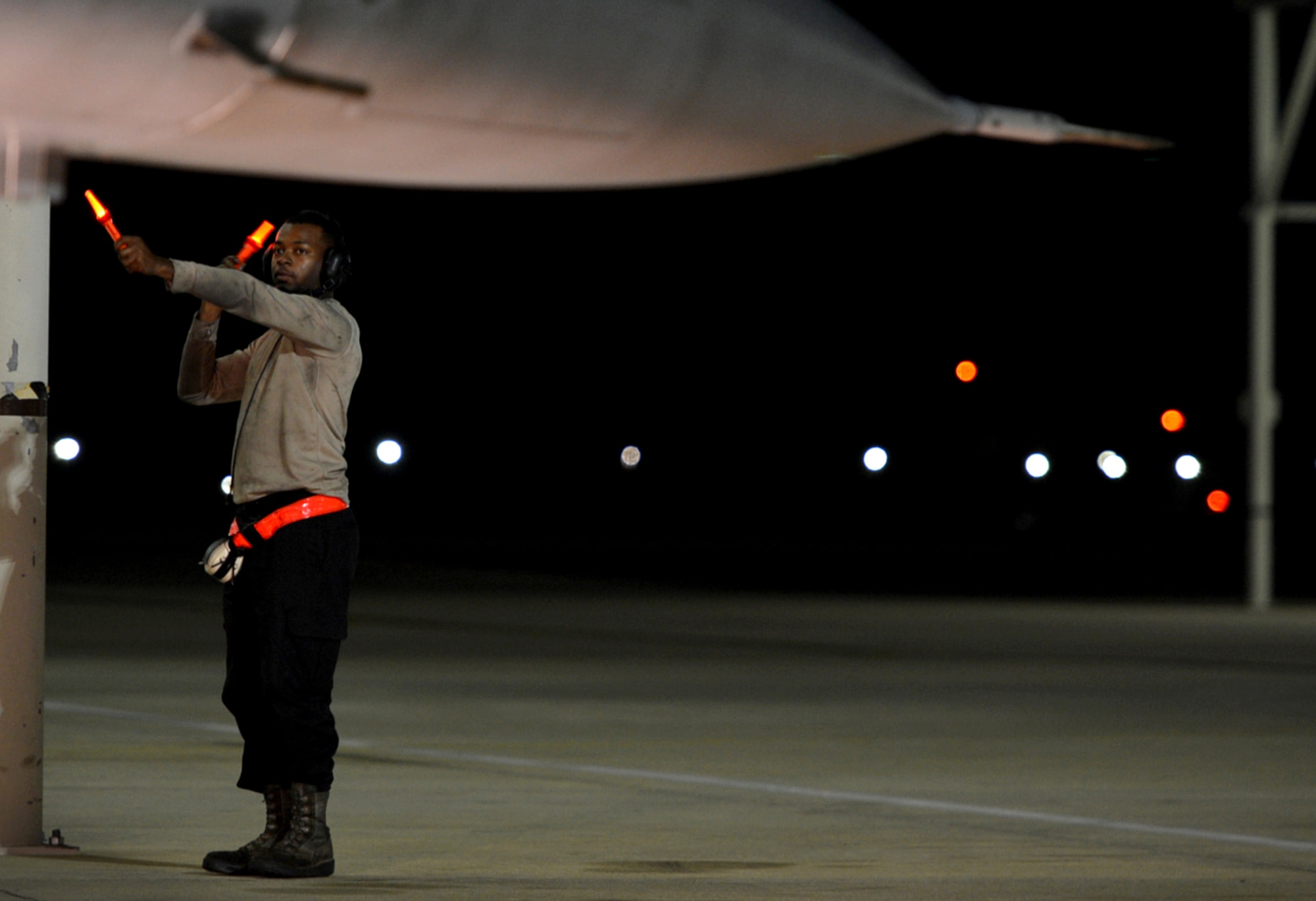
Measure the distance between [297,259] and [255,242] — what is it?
270mm

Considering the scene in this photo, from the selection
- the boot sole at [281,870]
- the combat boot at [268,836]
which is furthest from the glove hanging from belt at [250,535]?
the boot sole at [281,870]

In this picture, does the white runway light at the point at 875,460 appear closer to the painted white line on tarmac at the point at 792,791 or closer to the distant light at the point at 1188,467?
the distant light at the point at 1188,467

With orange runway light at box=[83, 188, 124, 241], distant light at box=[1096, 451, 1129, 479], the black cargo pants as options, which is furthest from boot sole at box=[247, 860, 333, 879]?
distant light at box=[1096, 451, 1129, 479]

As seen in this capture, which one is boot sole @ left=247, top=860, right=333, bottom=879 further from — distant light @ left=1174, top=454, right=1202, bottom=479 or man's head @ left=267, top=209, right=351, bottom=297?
distant light @ left=1174, top=454, right=1202, bottom=479

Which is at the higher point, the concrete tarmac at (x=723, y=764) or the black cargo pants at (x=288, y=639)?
the black cargo pants at (x=288, y=639)

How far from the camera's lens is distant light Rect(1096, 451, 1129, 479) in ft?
148

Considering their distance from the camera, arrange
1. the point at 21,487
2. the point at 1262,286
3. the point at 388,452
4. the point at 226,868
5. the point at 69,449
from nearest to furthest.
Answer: the point at 226,868
the point at 21,487
the point at 1262,286
the point at 388,452
the point at 69,449

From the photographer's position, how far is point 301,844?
25.7ft

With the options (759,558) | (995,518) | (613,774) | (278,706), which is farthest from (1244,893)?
(995,518)

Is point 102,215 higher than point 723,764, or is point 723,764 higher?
point 102,215

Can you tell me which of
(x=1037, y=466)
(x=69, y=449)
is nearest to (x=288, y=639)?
(x=1037, y=466)

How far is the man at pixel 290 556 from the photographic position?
7.68 m

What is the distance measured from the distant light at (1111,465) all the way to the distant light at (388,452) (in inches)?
452

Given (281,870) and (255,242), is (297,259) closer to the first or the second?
(255,242)
